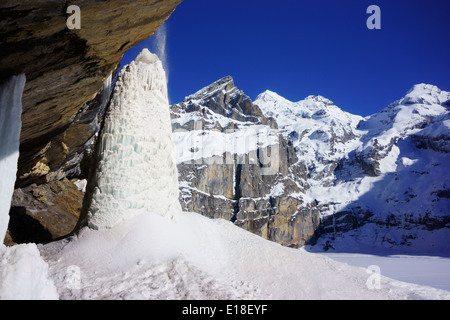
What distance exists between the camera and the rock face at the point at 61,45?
14.9ft

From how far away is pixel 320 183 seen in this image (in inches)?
6506

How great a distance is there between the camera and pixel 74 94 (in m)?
8.16

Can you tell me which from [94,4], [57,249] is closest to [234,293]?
[57,249]

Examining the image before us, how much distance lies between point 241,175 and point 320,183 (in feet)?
219

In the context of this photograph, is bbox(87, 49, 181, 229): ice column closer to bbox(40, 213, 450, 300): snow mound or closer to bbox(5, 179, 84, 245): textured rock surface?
bbox(40, 213, 450, 300): snow mound

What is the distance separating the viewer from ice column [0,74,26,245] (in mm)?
5273

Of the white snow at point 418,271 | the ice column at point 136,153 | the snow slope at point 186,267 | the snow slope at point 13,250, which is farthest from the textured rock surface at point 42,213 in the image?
the white snow at point 418,271

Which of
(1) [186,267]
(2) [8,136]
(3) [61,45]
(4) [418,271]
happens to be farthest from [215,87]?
(1) [186,267]

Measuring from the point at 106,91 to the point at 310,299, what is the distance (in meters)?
12.3

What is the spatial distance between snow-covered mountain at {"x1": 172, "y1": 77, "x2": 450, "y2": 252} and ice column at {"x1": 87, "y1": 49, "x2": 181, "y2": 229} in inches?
3917

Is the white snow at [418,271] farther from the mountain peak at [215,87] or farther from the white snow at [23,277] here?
the mountain peak at [215,87]

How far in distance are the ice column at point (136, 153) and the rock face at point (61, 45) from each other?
35.9 inches

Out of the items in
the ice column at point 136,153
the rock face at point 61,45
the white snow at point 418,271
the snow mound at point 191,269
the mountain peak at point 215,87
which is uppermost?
the mountain peak at point 215,87
